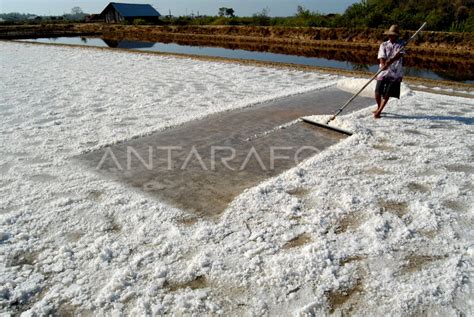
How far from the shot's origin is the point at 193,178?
12.5 feet

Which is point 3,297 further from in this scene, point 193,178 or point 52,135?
point 52,135

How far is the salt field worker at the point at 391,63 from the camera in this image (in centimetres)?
504

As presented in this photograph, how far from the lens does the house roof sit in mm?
44344

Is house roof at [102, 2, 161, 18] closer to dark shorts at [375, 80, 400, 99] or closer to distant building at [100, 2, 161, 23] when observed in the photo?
distant building at [100, 2, 161, 23]

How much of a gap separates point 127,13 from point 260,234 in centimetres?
4760

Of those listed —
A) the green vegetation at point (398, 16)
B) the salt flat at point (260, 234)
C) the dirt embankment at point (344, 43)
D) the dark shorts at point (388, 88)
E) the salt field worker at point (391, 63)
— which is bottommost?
the salt flat at point (260, 234)

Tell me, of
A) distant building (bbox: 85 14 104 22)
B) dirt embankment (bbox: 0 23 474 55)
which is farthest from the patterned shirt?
distant building (bbox: 85 14 104 22)

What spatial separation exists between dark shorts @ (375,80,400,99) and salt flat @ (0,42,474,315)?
1.54ft

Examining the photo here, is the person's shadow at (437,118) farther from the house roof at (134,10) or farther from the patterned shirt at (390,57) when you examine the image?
the house roof at (134,10)

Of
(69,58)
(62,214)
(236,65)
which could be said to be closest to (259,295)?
(62,214)

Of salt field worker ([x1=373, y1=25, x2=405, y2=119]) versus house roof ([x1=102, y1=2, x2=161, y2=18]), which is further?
house roof ([x1=102, y1=2, x2=161, y2=18])

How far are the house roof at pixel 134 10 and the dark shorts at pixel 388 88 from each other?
44.2 m

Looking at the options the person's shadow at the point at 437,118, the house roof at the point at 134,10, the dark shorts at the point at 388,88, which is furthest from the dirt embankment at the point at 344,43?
the house roof at the point at 134,10

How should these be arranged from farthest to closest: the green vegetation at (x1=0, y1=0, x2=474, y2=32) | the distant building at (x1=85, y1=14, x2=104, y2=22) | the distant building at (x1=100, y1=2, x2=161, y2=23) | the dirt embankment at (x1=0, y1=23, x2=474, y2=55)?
the distant building at (x1=85, y1=14, x2=104, y2=22), the distant building at (x1=100, y1=2, x2=161, y2=23), the green vegetation at (x1=0, y1=0, x2=474, y2=32), the dirt embankment at (x1=0, y1=23, x2=474, y2=55)
